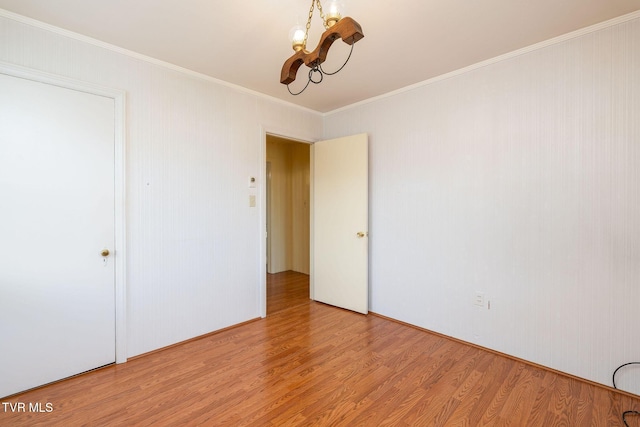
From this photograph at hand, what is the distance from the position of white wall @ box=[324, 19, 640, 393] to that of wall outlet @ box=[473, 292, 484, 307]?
1.9 inches

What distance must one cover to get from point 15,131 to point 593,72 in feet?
13.0

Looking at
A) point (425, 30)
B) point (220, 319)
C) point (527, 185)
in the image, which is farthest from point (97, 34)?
point (527, 185)

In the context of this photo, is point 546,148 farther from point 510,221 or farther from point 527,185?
point 510,221

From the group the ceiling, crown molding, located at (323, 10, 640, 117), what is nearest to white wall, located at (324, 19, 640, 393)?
crown molding, located at (323, 10, 640, 117)

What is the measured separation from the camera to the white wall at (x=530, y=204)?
6.68 feet

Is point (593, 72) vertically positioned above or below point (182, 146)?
above

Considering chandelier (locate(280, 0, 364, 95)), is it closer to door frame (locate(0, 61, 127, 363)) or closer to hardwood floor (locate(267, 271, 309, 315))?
door frame (locate(0, 61, 127, 363))

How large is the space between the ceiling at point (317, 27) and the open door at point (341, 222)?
103cm

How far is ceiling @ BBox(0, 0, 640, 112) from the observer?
1.85 m

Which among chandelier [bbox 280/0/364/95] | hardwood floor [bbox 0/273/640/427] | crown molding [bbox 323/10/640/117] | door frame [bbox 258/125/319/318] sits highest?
crown molding [bbox 323/10/640/117]

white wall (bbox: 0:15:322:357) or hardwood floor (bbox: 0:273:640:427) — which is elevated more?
white wall (bbox: 0:15:322:357)

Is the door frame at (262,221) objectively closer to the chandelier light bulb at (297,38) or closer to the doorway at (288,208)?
the chandelier light bulb at (297,38)

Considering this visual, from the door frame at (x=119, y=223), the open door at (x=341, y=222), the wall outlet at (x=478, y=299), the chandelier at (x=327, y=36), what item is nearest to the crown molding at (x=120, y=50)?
the door frame at (x=119, y=223)

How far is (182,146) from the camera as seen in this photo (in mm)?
2703
